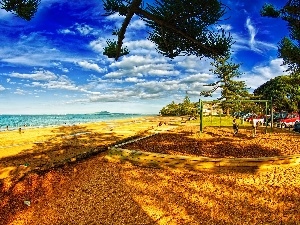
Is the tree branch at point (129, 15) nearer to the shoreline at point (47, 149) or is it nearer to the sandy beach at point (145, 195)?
the sandy beach at point (145, 195)

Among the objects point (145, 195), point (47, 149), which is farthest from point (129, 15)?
point (47, 149)

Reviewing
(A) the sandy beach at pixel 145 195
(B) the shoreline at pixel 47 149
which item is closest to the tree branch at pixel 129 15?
(A) the sandy beach at pixel 145 195

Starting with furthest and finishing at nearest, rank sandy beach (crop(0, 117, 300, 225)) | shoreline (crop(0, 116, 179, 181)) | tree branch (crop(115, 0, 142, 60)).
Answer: shoreline (crop(0, 116, 179, 181)) → sandy beach (crop(0, 117, 300, 225)) → tree branch (crop(115, 0, 142, 60))

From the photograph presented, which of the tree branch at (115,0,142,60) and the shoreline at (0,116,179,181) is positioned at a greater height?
the tree branch at (115,0,142,60)

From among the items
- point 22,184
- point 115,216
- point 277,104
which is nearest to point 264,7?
point 115,216

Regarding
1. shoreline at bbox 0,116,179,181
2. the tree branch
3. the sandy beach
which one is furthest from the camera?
shoreline at bbox 0,116,179,181

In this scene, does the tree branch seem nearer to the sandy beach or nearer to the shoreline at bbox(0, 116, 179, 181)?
the sandy beach

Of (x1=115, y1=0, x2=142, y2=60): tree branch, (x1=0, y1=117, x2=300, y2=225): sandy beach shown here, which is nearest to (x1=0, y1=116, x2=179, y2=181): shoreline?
(x1=0, y1=117, x2=300, y2=225): sandy beach

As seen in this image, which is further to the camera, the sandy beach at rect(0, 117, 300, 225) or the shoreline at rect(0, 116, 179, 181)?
the shoreline at rect(0, 116, 179, 181)

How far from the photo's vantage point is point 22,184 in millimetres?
7457

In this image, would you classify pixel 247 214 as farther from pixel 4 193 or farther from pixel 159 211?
pixel 4 193

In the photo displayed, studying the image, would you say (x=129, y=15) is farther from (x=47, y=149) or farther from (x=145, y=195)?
(x=47, y=149)

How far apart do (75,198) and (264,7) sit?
41.3 ft

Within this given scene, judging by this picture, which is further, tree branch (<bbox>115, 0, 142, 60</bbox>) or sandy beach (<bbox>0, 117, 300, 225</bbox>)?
sandy beach (<bbox>0, 117, 300, 225</bbox>)
